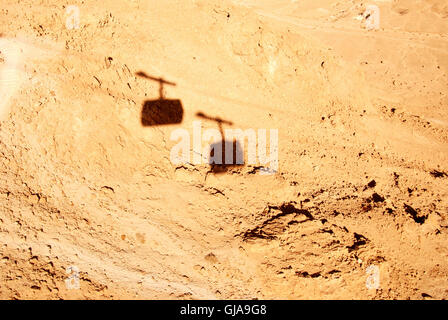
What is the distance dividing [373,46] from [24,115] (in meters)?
8.96

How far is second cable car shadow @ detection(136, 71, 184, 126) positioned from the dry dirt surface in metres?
0.05

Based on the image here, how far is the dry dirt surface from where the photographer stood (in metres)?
3.39

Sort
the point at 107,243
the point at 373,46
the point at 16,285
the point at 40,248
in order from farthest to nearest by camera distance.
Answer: the point at 373,46
the point at 107,243
the point at 40,248
the point at 16,285

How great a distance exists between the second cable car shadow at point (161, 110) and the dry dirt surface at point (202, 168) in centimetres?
5

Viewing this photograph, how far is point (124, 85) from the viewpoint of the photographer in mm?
4789

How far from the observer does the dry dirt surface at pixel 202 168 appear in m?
3.39
